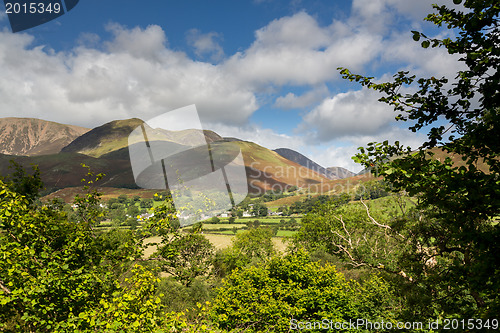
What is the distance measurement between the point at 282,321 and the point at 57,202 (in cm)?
1672

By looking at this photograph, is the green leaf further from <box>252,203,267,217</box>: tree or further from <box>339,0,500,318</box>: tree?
<box>252,203,267,217</box>: tree

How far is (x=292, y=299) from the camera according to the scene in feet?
68.4

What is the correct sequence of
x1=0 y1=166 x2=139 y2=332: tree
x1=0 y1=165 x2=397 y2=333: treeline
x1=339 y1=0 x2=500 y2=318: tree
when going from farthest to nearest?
x1=0 y1=165 x2=397 y2=333: treeline → x1=0 y1=166 x2=139 y2=332: tree → x1=339 y1=0 x2=500 y2=318: tree

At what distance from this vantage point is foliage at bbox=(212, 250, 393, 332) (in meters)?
19.0

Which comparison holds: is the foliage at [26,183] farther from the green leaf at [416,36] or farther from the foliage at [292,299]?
the foliage at [292,299]

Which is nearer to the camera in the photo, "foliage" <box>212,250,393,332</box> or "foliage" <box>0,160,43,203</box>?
"foliage" <box>0,160,43,203</box>

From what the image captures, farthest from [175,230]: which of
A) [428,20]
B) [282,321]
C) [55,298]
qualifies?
[282,321]

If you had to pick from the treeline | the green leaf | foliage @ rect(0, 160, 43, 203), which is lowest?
the treeline

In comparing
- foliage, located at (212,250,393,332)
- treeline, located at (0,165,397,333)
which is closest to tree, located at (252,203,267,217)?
foliage, located at (212,250,393,332)

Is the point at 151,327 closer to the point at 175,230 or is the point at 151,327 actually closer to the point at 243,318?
the point at 175,230

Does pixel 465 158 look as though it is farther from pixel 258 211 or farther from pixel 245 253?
pixel 258 211

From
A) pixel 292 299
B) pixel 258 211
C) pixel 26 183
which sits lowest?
pixel 258 211

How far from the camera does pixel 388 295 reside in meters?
21.0

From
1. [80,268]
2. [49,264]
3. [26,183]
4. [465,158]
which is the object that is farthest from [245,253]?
[465,158]
